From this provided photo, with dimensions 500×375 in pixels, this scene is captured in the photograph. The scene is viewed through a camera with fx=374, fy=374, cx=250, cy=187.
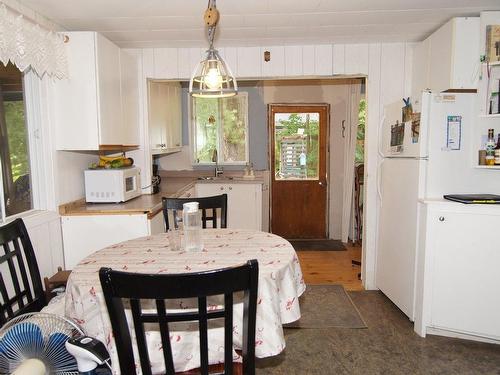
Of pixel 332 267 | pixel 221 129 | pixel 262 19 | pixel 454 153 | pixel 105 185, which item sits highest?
pixel 262 19

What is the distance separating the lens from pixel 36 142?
253 cm

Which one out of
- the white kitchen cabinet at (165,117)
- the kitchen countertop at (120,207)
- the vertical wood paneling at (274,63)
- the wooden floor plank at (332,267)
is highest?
the vertical wood paneling at (274,63)

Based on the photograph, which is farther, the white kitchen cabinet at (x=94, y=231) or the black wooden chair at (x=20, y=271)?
the white kitchen cabinet at (x=94, y=231)

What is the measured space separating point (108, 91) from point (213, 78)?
1311mm

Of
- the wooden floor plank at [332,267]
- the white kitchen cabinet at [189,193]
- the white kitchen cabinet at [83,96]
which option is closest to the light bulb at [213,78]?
the white kitchen cabinet at [83,96]

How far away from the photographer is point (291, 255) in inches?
69.1

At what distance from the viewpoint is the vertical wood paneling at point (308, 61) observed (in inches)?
127

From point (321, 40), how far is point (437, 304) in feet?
7.17

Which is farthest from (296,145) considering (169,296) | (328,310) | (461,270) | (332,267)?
(169,296)

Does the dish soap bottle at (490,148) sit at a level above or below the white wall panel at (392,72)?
below

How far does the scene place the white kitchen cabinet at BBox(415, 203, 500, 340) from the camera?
7.68 ft

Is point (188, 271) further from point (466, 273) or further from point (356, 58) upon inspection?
point (356, 58)

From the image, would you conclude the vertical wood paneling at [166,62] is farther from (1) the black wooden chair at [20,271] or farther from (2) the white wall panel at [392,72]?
(1) the black wooden chair at [20,271]

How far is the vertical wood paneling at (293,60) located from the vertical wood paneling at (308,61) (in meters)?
0.03
